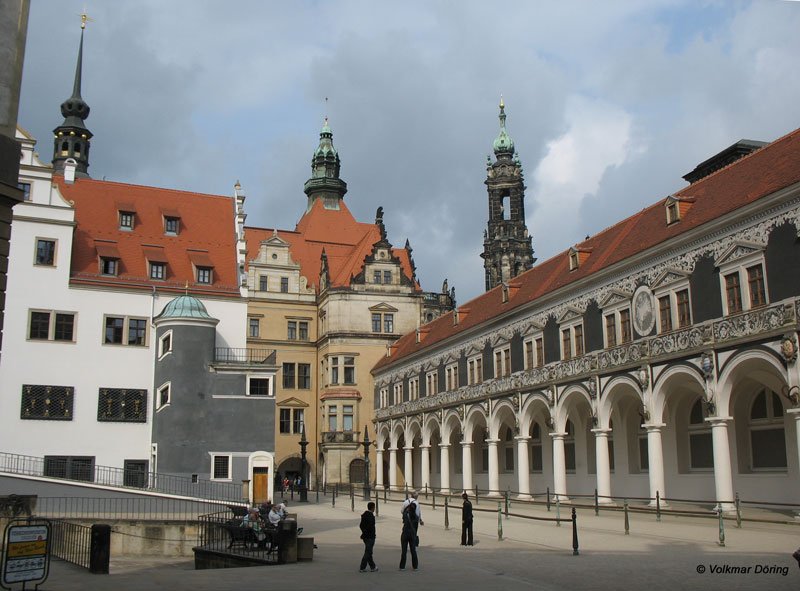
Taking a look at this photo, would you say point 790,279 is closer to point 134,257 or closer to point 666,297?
point 666,297

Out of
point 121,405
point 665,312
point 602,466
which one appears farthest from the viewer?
point 121,405

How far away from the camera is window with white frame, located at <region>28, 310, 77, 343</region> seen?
130 feet

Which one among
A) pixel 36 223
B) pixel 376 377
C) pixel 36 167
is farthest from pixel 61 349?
pixel 376 377

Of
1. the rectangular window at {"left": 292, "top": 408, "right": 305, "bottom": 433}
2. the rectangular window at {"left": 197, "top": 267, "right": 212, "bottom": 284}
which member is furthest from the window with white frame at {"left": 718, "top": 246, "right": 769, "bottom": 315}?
the rectangular window at {"left": 292, "top": 408, "right": 305, "bottom": 433}

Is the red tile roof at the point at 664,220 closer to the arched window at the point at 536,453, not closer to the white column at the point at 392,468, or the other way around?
the arched window at the point at 536,453

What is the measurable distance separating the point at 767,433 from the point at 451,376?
77.9 ft

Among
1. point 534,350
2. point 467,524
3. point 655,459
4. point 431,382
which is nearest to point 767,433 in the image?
point 655,459

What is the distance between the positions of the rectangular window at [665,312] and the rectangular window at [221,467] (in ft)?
63.9

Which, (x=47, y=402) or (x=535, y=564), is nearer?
(x=535, y=564)

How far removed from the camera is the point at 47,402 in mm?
39000

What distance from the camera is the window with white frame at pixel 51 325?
130 ft

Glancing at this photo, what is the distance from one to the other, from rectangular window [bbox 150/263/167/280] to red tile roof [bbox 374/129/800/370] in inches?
661

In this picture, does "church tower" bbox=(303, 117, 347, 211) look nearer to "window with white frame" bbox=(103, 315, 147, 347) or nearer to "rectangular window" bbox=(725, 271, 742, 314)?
"window with white frame" bbox=(103, 315, 147, 347)

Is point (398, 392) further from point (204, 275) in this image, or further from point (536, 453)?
point (204, 275)
